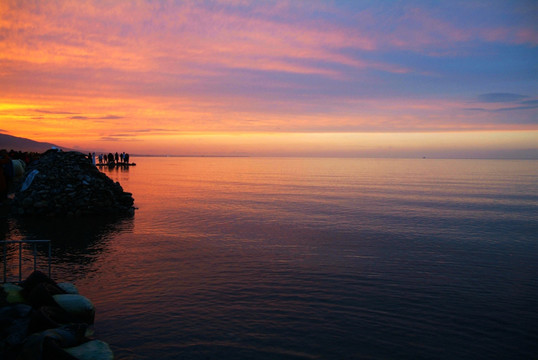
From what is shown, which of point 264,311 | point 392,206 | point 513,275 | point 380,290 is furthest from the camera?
point 392,206

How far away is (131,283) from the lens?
9617mm

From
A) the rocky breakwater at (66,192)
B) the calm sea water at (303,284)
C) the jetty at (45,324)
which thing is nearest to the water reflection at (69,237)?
the calm sea water at (303,284)

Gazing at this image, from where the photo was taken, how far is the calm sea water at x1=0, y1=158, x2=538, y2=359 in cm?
680

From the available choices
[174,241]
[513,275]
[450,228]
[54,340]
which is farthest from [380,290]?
[450,228]

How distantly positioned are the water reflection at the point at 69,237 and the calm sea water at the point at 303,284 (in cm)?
8

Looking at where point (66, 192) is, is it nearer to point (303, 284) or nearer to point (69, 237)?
point (69, 237)

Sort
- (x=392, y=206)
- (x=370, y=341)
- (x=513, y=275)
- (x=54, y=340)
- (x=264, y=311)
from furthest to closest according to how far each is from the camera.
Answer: (x=392, y=206)
(x=513, y=275)
(x=264, y=311)
(x=370, y=341)
(x=54, y=340)

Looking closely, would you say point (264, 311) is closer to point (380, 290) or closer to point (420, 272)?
point (380, 290)

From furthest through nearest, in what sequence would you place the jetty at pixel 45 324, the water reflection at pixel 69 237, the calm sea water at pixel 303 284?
the water reflection at pixel 69 237 → the calm sea water at pixel 303 284 → the jetty at pixel 45 324

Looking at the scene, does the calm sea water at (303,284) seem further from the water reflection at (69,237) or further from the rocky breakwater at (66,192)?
the rocky breakwater at (66,192)

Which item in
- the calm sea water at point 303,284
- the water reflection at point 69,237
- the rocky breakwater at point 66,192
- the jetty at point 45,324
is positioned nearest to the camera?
the jetty at point 45,324

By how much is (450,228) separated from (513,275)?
7381 mm

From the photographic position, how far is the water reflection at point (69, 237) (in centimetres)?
1097

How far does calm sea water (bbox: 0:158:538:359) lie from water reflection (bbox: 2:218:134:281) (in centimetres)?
8
